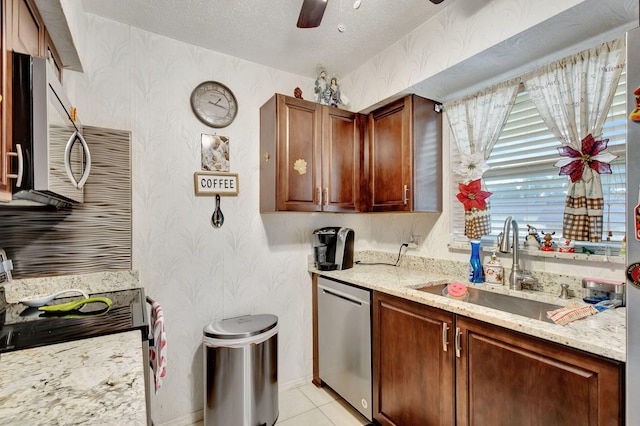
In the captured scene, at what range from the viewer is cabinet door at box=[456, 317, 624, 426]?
3.30 feet

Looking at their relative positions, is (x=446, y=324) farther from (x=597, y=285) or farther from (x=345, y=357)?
(x=345, y=357)

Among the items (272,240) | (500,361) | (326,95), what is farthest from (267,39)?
(500,361)

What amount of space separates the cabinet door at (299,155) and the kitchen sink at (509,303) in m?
1.01

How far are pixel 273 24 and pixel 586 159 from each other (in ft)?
6.14

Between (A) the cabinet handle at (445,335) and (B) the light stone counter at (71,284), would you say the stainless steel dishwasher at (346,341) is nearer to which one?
(A) the cabinet handle at (445,335)

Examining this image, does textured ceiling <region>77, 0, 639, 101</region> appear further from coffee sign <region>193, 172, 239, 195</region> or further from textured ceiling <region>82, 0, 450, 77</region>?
coffee sign <region>193, 172, 239, 195</region>

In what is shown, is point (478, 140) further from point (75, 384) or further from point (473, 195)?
point (75, 384)

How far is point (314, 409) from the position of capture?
7.23 feet

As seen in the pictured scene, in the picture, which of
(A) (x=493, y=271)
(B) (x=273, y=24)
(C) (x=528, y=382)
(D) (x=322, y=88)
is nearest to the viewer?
(C) (x=528, y=382)

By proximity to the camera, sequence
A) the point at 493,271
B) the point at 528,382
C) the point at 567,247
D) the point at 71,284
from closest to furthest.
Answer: the point at 528,382 < the point at 567,247 < the point at 71,284 < the point at 493,271

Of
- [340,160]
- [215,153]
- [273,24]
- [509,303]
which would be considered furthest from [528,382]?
[273,24]

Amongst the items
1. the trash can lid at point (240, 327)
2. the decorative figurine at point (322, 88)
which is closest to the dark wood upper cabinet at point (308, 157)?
the decorative figurine at point (322, 88)

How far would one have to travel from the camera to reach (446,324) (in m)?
1.50

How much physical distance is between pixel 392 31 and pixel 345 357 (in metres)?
2.23
